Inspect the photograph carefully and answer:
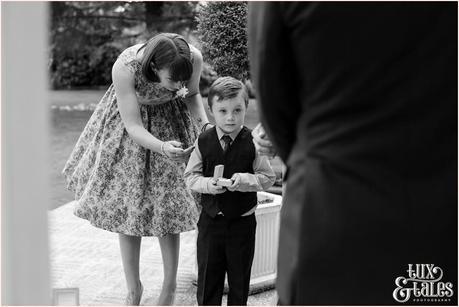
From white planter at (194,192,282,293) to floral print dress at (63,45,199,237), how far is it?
0.53 meters

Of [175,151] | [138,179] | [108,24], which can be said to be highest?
[108,24]

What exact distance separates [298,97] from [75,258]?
3.39 meters

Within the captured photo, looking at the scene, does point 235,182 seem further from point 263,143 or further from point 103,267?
point 103,267

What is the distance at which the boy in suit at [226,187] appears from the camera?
3.17 m

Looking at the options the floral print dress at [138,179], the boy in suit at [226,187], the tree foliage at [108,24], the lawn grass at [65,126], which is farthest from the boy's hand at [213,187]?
the tree foliage at [108,24]

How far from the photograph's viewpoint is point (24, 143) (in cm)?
149

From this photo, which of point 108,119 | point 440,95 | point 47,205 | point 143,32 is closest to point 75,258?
point 108,119

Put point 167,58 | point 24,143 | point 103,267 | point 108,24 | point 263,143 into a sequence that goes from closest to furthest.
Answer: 1. point 24,143
2. point 263,143
3. point 167,58
4. point 103,267
5. point 108,24

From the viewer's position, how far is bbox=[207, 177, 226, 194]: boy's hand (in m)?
3.09

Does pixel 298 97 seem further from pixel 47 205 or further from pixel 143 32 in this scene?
pixel 143 32

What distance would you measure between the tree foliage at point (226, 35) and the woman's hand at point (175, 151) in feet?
2.62

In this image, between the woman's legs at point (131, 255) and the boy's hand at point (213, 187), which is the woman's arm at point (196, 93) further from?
the woman's legs at point (131, 255)

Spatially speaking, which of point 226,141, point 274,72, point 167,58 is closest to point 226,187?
point 226,141

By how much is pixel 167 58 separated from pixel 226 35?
2.13 feet
